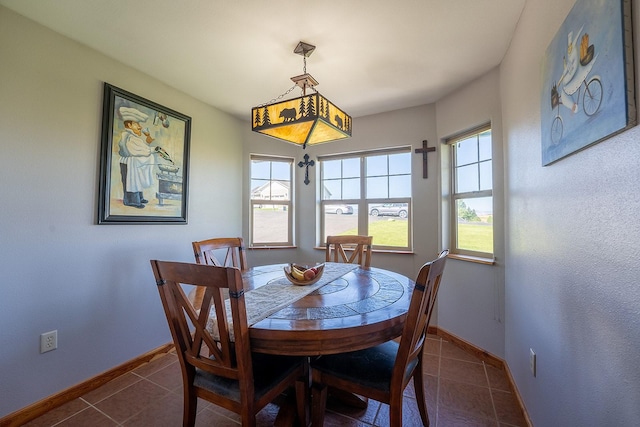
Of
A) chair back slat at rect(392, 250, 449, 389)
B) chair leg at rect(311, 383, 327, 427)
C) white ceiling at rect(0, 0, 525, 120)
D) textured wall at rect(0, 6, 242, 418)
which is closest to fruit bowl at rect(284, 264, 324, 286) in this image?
chair leg at rect(311, 383, 327, 427)

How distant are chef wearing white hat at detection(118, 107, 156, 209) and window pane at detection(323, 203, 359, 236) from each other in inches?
78.2

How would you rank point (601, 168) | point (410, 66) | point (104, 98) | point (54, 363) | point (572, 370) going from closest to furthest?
point (601, 168)
point (572, 370)
point (54, 363)
point (104, 98)
point (410, 66)

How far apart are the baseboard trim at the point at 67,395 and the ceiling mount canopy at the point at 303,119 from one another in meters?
2.09

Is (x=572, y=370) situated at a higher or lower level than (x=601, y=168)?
lower

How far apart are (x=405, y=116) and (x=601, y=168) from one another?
236 cm

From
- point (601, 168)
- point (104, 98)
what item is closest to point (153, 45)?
point (104, 98)

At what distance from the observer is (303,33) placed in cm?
→ 182

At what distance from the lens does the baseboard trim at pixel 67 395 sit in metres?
1.59

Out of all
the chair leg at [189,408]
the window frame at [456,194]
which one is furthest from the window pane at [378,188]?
the chair leg at [189,408]

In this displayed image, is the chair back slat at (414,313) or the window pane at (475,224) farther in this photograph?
the window pane at (475,224)

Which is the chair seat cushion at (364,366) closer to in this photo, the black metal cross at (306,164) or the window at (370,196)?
the window at (370,196)

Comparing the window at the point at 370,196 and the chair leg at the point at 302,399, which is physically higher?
the window at the point at 370,196

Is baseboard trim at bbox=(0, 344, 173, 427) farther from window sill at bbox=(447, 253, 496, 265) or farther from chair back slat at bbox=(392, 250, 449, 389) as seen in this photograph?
window sill at bbox=(447, 253, 496, 265)

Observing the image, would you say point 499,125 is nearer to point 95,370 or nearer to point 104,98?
point 104,98
